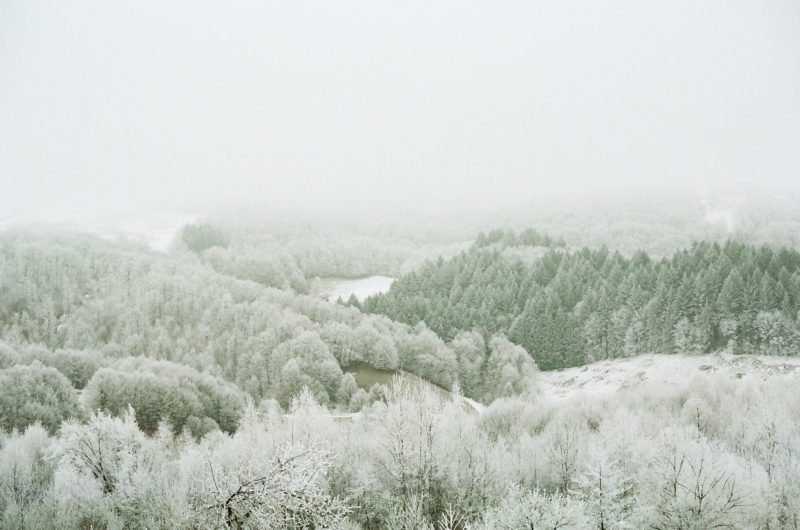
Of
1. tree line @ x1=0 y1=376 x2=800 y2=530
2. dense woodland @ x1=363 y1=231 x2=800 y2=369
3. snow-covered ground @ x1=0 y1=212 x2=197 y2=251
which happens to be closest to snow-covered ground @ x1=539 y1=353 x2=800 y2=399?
dense woodland @ x1=363 y1=231 x2=800 y2=369

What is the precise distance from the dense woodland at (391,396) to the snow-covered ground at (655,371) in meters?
2.86

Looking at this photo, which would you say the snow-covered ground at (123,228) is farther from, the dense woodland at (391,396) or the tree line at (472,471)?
the tree line at (472,471)

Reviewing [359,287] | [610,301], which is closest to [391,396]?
[610,301]

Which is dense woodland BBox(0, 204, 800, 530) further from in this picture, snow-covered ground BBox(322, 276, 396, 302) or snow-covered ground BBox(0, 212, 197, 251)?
snow-covered ground BBox(0, 212, 197, 251)

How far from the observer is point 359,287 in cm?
16175

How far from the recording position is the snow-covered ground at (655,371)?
71544 mm

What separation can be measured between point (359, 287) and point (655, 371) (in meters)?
98.3

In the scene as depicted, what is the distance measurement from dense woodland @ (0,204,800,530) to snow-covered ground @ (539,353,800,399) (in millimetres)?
2861

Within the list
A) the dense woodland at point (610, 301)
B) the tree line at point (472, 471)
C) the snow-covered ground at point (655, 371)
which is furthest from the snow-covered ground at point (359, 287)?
the tree line at point (472, 471)

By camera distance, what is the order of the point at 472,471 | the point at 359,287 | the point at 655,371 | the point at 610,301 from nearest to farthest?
the point at 472,471, the point at 655,371, the point at 610,301, the point at 359,287

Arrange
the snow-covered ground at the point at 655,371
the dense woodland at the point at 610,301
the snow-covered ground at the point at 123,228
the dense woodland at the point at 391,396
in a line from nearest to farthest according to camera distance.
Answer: the dense woodland at the point at 391,396 → the snow-covered ground at the point at 655,371 → the dense woodland at the point at 610,301 → the snow-covered ground at the point at 123,228

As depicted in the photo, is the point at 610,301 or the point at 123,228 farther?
the point at 123,228

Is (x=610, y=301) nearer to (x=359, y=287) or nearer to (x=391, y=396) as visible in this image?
(x=391, y=396)

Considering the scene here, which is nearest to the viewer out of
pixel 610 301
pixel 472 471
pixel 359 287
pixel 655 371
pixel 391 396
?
pixel 472 471
